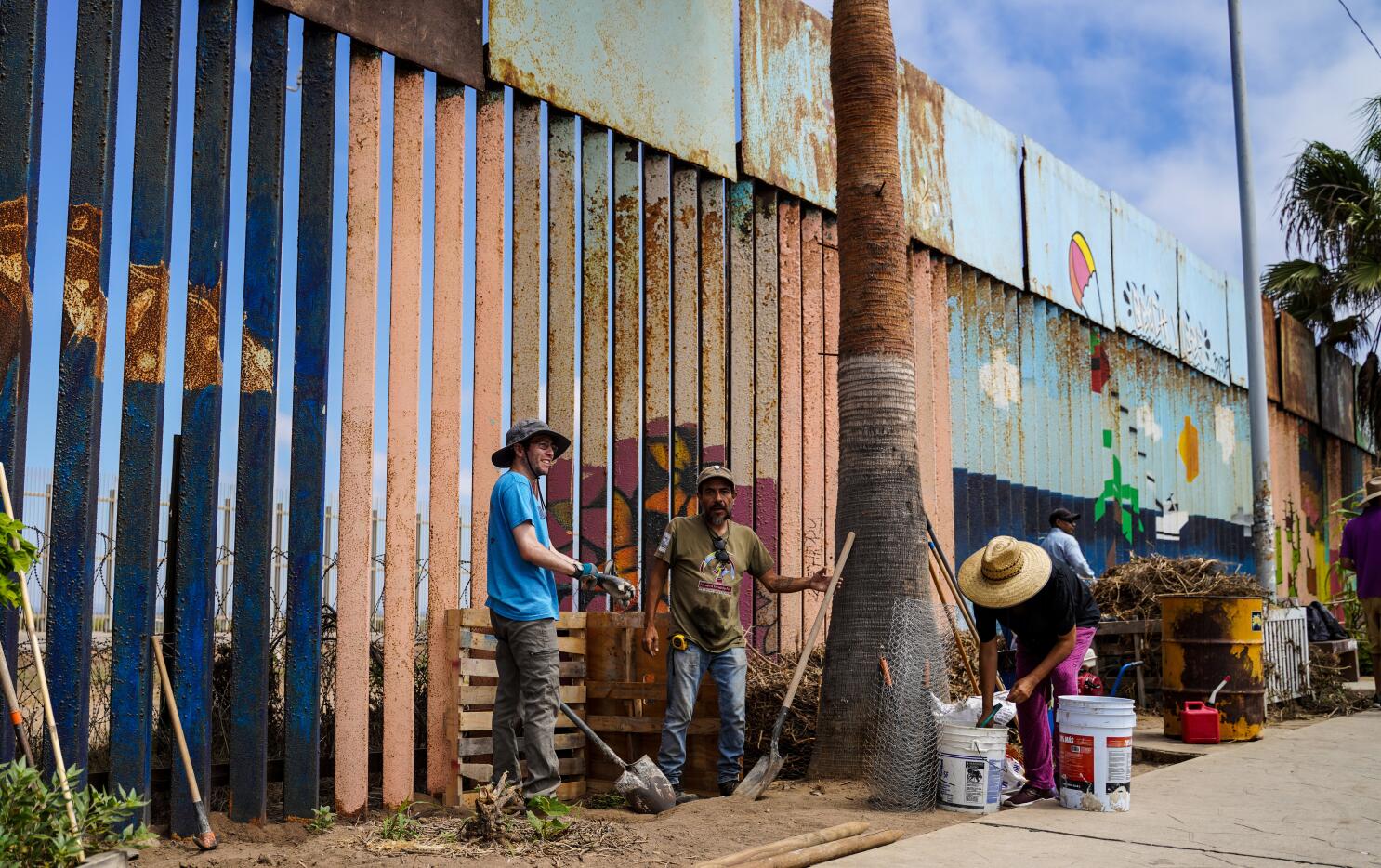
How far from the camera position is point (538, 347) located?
25.7 ft

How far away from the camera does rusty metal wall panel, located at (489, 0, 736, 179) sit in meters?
7.88

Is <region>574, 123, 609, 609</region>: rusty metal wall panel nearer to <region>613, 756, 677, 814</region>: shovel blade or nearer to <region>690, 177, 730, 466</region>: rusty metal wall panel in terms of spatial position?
<region>690, 177, 730, 466</region>: rusty metal wall panel

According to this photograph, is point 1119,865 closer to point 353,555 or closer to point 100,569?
point 353,555

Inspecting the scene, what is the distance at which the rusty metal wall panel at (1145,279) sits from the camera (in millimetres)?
16109

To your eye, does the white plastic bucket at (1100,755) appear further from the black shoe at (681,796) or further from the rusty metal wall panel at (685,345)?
the rusty metal wall panel at (685,345)

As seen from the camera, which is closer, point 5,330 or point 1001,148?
point 5,330

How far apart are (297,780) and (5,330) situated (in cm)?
275

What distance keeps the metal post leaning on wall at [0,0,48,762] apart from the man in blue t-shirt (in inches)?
89.4

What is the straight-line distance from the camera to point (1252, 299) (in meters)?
14.1

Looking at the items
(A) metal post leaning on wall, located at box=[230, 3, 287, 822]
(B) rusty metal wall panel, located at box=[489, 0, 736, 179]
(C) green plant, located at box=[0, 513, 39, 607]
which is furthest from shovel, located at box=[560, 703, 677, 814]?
(B) rusty metal wall panel, located at box=[489, 0, 736, 179]

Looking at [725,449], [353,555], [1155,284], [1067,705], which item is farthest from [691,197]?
[1155,284]

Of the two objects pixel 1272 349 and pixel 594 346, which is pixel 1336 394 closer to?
pixel 1272 349

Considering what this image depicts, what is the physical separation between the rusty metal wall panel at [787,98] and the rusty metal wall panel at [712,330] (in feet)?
1.81

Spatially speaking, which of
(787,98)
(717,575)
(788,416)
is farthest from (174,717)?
(787,98)
